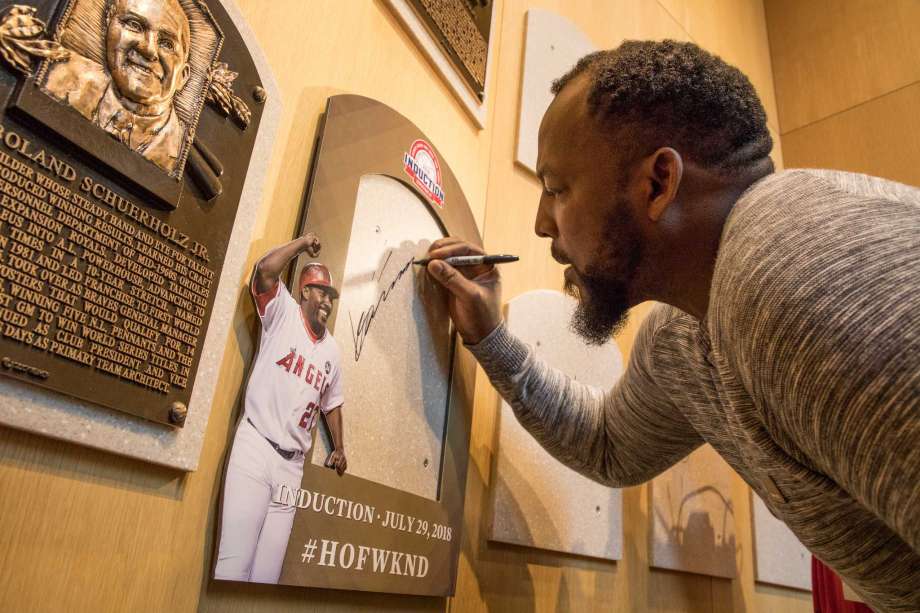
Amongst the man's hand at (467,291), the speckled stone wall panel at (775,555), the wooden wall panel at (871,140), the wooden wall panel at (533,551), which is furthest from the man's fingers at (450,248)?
the wooden wall panel at (871,140)

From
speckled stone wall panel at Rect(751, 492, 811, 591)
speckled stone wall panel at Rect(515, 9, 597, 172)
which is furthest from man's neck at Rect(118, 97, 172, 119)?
speckled stone wall panel at Rect(751, 492, 811, 591)

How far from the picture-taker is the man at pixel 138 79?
0.54 m

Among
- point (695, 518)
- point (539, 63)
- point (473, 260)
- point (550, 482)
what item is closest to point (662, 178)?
point (473, 260)

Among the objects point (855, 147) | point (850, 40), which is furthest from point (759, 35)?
point (855, 147)

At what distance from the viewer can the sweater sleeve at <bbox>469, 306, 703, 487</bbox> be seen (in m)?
1.03

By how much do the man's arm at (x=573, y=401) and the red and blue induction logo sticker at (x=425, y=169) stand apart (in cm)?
9

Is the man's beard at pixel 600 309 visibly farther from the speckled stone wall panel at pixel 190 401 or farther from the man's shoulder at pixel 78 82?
the man's shoulder at pixel 78 82

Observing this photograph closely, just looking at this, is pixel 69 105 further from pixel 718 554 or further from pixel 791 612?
pixel 791 612

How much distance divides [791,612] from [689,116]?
1.62m

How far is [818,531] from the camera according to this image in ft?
2.29

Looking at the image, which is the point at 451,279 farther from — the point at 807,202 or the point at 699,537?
the point at 699,537

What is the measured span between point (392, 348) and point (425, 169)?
1.06 ft

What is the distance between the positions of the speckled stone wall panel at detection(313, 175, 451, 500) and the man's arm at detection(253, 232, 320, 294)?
11 centimetres

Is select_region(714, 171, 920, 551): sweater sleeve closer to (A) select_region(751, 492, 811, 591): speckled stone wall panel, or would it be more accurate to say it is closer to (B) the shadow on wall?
(B) the shadow on wall
